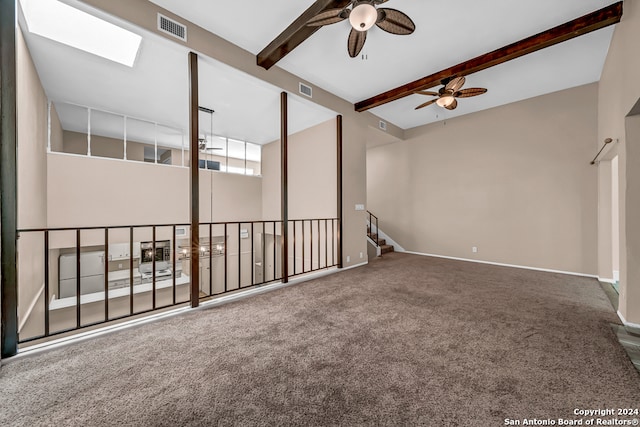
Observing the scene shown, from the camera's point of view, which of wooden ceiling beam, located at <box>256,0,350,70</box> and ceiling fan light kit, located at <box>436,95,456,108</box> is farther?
ceiling fan light kit, located at <box>436,95,456,108</box>

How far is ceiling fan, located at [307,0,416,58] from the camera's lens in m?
2.29

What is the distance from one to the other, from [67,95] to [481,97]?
8.01 metres

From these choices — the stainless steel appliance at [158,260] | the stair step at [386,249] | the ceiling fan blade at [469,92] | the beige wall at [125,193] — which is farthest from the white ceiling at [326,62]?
the stainless steel appliance at [158,260]

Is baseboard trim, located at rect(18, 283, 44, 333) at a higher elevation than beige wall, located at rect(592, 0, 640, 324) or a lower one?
lower

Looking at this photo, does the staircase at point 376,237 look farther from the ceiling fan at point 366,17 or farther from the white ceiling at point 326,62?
the ceiling fan at point 366,17

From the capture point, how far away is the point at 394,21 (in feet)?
8.05

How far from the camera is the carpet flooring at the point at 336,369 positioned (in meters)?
1.38

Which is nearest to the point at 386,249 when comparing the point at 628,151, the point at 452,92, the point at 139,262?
the point at 452,92

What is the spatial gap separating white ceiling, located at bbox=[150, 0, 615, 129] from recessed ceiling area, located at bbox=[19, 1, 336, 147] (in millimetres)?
491

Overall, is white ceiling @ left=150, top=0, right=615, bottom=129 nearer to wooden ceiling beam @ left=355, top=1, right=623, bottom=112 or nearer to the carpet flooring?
wooden ceiling beam @ left=355, top=1, right=623, bottom=112

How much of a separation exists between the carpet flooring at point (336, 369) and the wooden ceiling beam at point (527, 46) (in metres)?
3.28

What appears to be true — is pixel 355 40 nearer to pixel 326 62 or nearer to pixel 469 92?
pixel 326 62

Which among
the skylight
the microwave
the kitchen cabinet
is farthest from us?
the microwave

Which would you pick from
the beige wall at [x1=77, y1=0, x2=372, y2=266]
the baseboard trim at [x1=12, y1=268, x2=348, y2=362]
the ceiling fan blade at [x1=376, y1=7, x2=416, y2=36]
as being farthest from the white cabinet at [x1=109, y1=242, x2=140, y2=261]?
the ceiling fan blade at [x1=376, y1=7, x2=416, y2=36]
